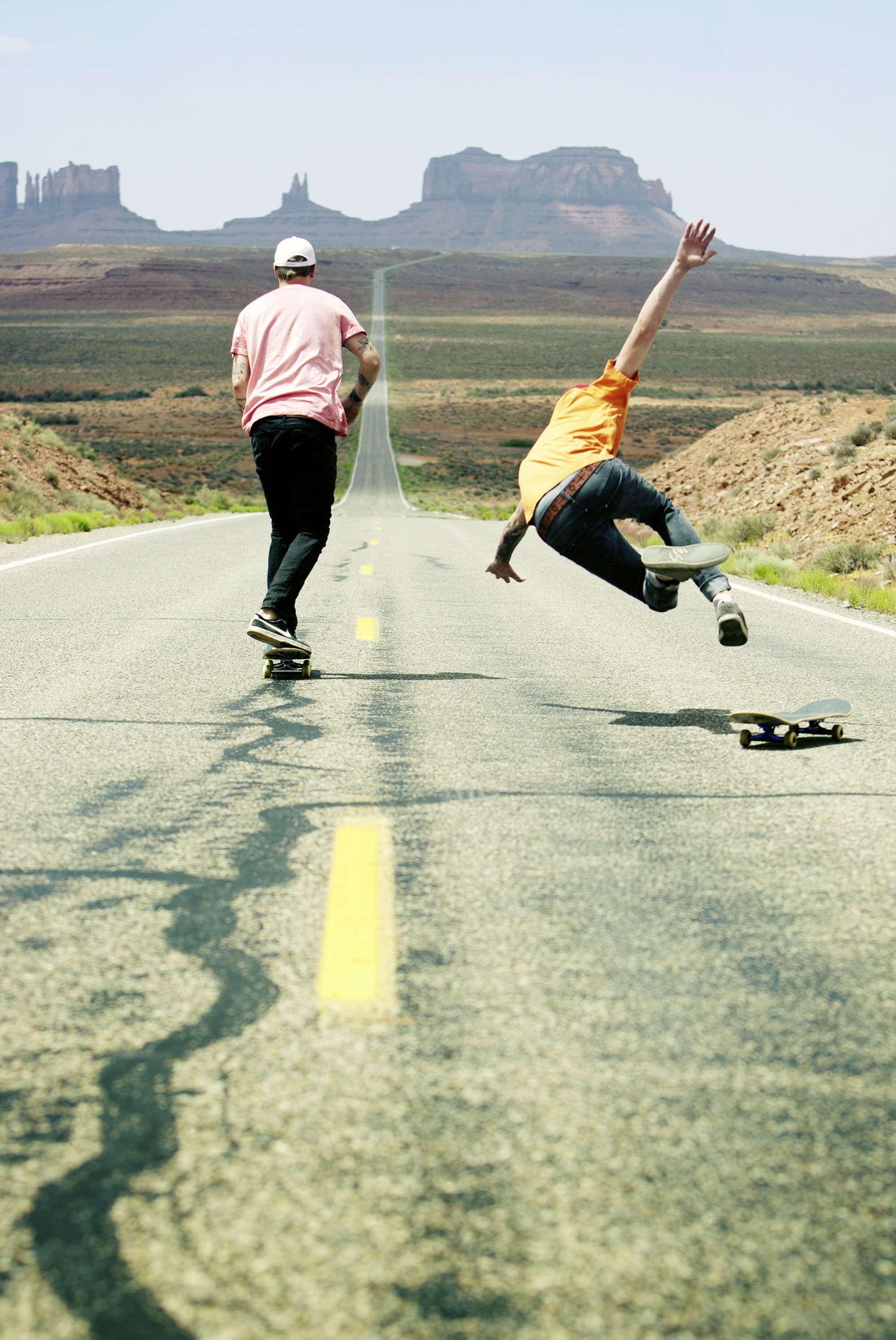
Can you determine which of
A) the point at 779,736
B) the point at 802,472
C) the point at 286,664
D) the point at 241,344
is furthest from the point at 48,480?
the point at 779,736

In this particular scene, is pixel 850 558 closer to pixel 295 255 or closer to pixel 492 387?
pixel 295 255

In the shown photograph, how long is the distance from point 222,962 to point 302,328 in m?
4.39

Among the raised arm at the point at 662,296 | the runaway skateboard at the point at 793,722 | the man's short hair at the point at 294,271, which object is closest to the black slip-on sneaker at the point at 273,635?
the man's short hair at the point at 294,271

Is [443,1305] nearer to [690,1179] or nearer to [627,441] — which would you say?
[690,1179]

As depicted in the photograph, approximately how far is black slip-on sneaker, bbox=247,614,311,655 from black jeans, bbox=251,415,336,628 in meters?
0.12

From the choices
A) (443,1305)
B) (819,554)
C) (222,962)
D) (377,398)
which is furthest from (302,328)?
(377,398)

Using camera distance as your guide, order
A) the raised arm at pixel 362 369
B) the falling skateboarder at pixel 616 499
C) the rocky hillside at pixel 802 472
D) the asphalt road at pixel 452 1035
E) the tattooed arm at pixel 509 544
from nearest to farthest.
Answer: the asphalt road at pixel 452 1035
the falling skateboarder at pixel 616 499
the tattooed arm at pixel 509 544
the raised arm at pixel 362 369
the rocky hillside at pixel 802 472

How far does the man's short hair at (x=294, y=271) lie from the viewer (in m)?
6.20

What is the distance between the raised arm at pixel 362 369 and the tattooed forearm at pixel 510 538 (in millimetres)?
939

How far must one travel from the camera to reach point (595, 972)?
2.48 meters

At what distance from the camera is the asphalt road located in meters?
1.52

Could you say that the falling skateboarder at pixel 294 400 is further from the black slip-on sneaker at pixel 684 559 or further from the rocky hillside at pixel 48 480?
the rocky hillside at pixel 48 480

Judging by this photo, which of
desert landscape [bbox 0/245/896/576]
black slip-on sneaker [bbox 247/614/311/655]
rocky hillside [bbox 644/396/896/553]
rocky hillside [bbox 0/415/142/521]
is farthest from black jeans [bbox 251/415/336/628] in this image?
rocky hillside [bbox 0/415/142/521]

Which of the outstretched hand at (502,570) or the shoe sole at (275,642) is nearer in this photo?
the shoe sole at (275,642)
